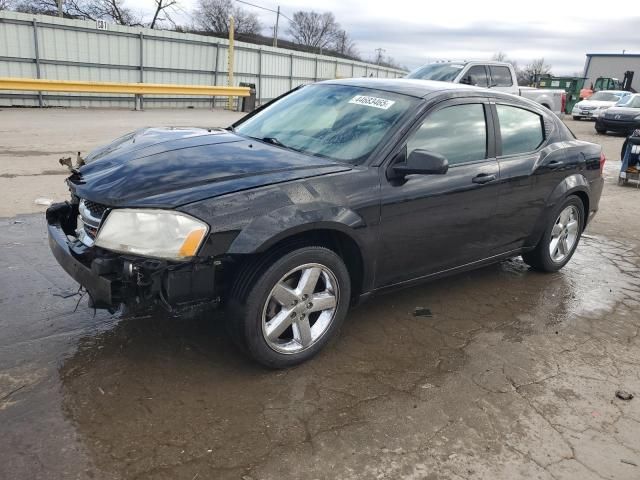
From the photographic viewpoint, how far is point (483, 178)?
4.05 meters

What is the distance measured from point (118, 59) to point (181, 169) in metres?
19.1

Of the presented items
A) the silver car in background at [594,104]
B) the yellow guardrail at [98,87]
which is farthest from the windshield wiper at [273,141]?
the silver car in background at [594,104]

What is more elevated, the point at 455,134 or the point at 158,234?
the point at 455,134

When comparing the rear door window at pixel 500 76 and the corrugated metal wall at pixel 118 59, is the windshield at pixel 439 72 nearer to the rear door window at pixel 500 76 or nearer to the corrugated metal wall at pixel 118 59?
the rear door window at pixel 500 76

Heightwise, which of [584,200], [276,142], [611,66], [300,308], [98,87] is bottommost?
[300,308]

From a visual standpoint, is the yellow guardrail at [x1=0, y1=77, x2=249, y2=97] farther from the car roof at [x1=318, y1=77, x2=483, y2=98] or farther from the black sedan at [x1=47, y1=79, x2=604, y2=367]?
the car roof at [x1=318, y1=77, x2=483, y2=98]

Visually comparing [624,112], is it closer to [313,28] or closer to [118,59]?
[118,59]

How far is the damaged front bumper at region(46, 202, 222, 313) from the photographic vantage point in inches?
107

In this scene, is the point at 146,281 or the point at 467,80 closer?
the point at 146,281

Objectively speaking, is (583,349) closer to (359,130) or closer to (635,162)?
(359,130)

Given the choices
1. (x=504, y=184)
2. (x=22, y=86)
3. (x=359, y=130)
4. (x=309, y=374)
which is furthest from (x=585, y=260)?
(x=22, y=86)

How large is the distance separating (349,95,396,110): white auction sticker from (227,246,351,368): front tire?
125 cm

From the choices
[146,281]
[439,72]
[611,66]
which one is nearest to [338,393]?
[146,281]

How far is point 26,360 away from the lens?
3113 mm
